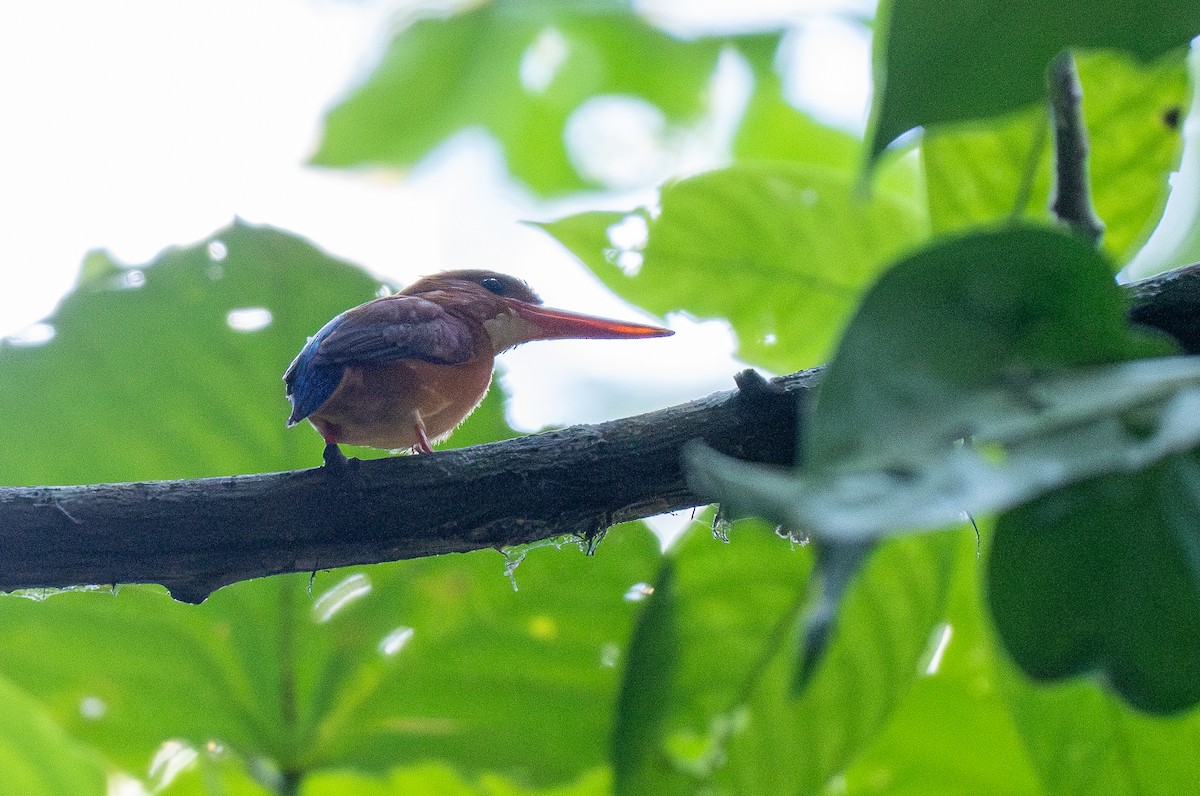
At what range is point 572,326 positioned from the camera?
7.13 feet

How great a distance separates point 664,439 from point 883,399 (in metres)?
0.66

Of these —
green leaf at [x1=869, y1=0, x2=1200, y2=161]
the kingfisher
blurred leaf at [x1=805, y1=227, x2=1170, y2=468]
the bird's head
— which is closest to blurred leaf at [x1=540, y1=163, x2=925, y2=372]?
the kingfisher

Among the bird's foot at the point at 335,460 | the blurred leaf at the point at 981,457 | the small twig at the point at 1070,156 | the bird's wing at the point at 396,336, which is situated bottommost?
the bird's wing at the point at 396,336

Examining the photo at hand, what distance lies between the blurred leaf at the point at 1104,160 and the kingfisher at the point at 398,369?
500 millimetres

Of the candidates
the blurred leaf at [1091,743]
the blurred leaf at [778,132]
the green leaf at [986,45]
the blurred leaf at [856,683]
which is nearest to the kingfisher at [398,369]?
the blurred leaf at [856,683]

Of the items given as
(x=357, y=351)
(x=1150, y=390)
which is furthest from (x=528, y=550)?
(x=1150, y=390)

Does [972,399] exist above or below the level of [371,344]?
above

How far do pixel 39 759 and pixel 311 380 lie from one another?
2.23 ft

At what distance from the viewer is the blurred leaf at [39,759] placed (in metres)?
1.53

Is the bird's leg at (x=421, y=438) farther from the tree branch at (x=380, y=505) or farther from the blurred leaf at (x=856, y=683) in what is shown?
the blurred leaf at (x=856, y=683)

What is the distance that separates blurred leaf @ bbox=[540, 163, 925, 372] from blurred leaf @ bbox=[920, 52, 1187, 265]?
6.7 inches

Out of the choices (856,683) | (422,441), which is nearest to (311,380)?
(422,441)

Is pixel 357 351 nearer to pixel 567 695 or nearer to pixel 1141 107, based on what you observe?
pixel 567 695

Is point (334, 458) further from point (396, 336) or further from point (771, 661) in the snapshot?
point (771, 661)
